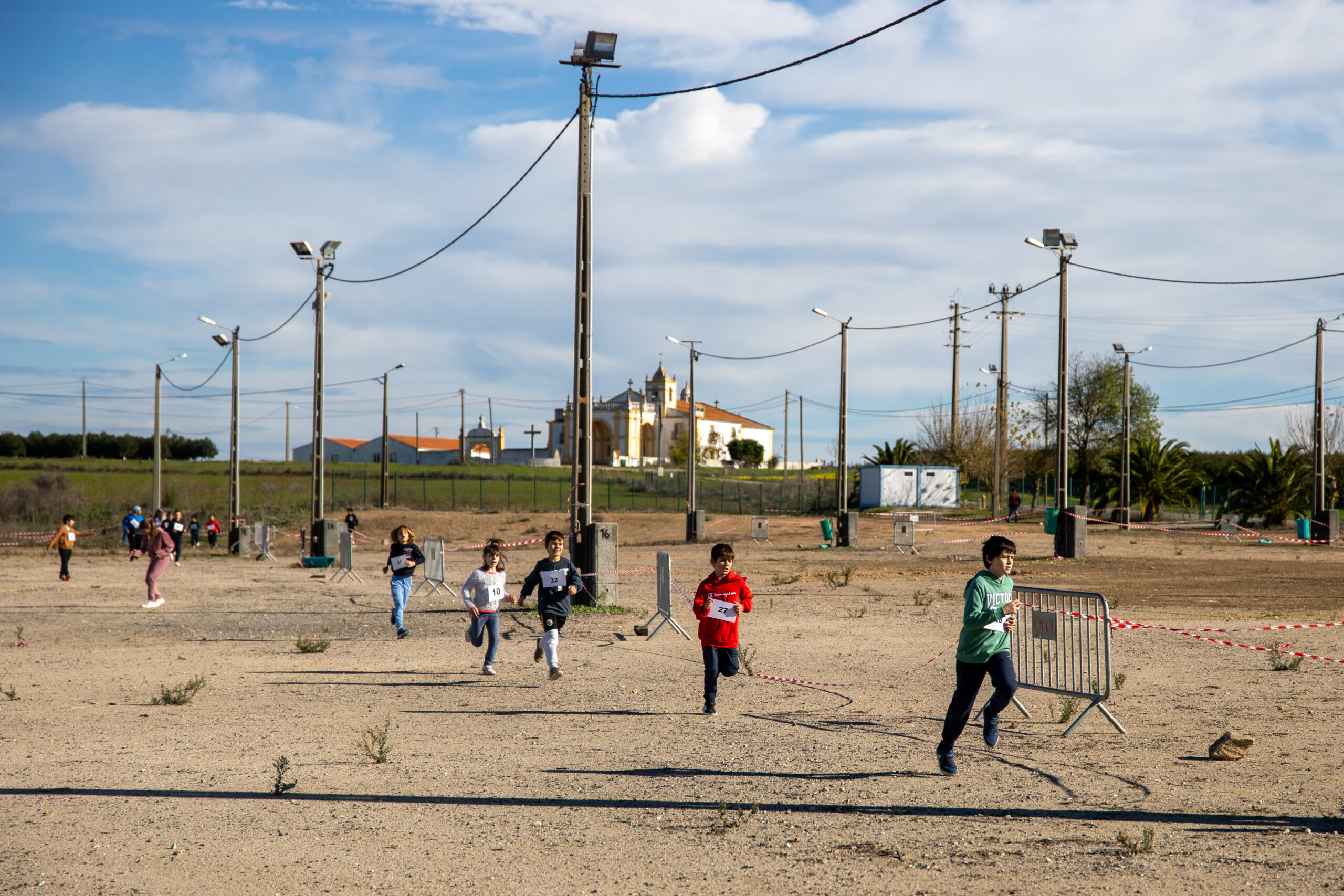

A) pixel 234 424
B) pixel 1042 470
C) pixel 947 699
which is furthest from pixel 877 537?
pixel 947 699

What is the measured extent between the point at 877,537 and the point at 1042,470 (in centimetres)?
2804

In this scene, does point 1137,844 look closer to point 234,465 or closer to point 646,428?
point 234,465

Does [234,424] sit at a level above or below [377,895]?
above

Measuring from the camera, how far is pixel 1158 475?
4881 cm

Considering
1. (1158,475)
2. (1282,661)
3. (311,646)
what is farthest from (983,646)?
(1158,475)

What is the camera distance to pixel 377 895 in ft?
16.5

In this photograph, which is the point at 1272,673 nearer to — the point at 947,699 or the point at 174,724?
the point at 947,699

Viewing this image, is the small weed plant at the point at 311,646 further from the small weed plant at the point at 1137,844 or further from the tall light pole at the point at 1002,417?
the tall light pole at the point at 1002,417

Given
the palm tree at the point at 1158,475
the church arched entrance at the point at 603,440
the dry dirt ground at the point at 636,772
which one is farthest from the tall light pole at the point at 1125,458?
the church arched entrance at the point at 603,440

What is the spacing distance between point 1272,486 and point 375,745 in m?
42.9

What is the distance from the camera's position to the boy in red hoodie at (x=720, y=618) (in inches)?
360

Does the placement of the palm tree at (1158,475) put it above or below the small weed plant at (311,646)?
above

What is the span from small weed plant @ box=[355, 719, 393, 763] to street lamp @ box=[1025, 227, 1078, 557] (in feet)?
70.1

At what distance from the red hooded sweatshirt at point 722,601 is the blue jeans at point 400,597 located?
251 inches
